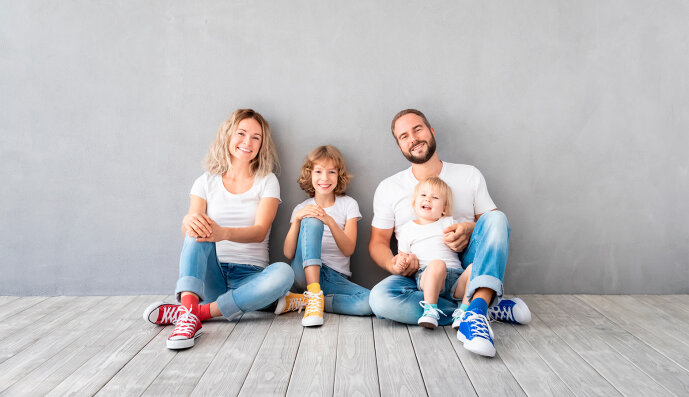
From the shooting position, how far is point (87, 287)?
106 inches

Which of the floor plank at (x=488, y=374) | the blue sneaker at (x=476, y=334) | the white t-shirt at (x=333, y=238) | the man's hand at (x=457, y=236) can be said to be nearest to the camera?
the floor plank at (x=488, y=374)

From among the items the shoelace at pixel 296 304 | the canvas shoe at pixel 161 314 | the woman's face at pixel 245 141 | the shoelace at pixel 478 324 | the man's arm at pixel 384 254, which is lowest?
the canvas shoe at pixel 161 314

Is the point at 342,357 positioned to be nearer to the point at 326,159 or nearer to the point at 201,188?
the point at 326,159

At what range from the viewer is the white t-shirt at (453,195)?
245cm

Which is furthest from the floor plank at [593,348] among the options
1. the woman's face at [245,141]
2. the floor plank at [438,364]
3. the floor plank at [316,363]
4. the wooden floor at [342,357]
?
the woman's face at [245,141]

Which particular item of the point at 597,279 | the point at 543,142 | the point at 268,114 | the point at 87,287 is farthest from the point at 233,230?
the point at 597,279

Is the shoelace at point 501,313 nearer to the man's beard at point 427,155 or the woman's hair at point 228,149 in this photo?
the man's beard at point 427,155

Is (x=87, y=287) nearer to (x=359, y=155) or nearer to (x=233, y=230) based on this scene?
(x=233, y=230)

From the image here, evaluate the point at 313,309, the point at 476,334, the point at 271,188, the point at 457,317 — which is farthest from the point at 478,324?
the point at 271,188

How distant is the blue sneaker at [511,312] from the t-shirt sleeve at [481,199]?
0.48 metres

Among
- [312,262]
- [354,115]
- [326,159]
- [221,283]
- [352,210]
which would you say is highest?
[354,115]

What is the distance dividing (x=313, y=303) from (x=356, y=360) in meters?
0.52

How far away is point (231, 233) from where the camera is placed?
7.28 ft

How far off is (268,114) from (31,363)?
154cm
